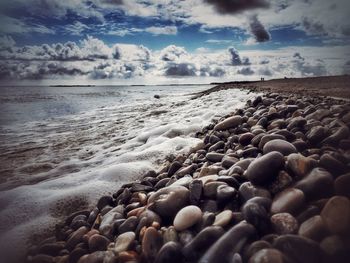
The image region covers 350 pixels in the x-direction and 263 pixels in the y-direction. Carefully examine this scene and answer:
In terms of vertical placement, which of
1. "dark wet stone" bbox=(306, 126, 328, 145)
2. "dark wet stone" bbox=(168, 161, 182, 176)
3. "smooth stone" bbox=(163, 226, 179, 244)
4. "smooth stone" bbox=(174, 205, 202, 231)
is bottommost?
"smooth stone" bbox=(163, 226, 179, 244)

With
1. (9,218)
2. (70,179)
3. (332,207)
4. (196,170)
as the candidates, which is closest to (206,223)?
(332,207)

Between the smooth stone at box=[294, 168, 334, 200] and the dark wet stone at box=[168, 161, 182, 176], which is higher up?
the smooth stone at box=[294, 168, 334, 200]

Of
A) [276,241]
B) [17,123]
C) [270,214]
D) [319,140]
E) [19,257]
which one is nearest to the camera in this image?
[276,241]

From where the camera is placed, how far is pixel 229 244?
130 centimetres

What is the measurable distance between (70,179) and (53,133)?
435 cm

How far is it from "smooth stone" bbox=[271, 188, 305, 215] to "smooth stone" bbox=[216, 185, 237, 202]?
286 millimetres

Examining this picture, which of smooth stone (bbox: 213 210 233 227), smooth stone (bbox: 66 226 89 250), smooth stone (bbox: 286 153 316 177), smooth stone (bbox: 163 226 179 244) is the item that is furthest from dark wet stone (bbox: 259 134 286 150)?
smooth stone (bbox: 66 226 89 250)

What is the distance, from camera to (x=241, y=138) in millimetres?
2816

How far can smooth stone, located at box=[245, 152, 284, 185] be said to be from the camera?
1.68 m

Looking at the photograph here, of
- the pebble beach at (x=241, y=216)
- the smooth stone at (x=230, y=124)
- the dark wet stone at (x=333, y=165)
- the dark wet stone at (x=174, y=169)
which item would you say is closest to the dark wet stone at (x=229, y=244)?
the pebble beach at (x=241, y=216)

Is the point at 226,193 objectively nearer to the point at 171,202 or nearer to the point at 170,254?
the point at 171,202

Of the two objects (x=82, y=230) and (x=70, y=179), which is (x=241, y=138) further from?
(x=70, y=179)

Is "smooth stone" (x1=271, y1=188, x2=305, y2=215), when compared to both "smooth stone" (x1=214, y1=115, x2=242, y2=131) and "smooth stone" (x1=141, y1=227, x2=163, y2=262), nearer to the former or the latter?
"smooth stone" (x1=141, y1=227, x2=163, y2=262)

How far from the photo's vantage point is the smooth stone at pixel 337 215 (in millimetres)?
1169
